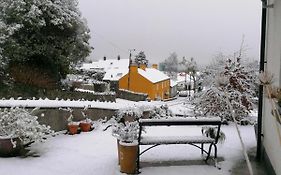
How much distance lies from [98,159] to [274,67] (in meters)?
3.33

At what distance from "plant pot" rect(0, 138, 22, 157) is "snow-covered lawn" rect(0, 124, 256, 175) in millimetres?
151

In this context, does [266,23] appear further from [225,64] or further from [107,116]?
[107,116]

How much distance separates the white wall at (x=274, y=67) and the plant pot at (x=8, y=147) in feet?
14.1

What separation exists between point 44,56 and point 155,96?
27.8 m

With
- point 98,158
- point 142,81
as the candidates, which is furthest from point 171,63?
point 98,158

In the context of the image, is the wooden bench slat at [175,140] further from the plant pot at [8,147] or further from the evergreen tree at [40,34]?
the evergreen tree at [40,34]

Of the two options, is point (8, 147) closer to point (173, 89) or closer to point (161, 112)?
point (161, 112)

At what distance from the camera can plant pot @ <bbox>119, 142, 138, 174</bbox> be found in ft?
16.8

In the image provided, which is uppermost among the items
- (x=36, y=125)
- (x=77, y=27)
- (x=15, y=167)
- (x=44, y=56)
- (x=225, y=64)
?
(x=77, y=27)

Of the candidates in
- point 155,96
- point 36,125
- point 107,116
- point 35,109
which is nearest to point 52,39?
point 107,116

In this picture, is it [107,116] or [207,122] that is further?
[107,116]

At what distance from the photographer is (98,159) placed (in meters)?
5.95

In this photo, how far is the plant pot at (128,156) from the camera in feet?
16.8

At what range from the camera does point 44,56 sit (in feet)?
61.4
